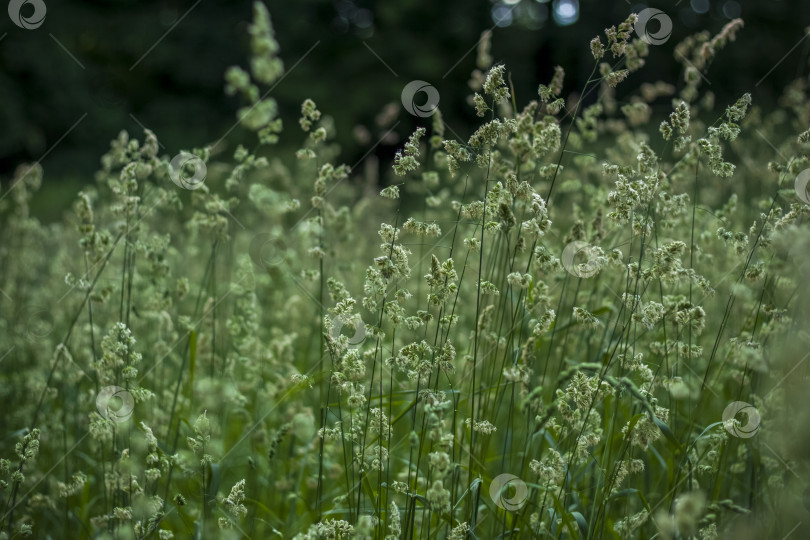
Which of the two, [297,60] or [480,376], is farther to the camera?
[297,60]

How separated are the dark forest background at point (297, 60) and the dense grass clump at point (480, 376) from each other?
10.0 m

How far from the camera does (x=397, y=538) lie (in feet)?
4.33

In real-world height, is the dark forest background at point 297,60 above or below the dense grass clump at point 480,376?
above

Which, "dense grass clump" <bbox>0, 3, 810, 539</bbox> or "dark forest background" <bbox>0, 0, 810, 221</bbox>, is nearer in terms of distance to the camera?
"dense grass clump" <bbox>0, 3, 810, 539</bbox>

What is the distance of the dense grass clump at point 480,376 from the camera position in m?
1.42

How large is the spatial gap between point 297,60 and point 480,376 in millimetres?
12631

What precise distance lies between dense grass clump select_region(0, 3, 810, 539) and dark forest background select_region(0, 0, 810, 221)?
10.0 m

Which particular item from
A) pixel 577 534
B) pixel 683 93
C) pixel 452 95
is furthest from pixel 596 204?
pixel 452 95

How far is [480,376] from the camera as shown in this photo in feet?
6.73

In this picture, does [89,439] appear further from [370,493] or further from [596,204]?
[596,204]

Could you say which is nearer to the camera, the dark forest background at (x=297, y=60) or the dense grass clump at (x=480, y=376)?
the dense grass clump at (x=480, y=376)

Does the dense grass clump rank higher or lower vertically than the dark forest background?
lower

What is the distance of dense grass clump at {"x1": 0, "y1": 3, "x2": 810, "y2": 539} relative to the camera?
55.9 inches

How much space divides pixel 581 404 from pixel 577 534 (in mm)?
363
